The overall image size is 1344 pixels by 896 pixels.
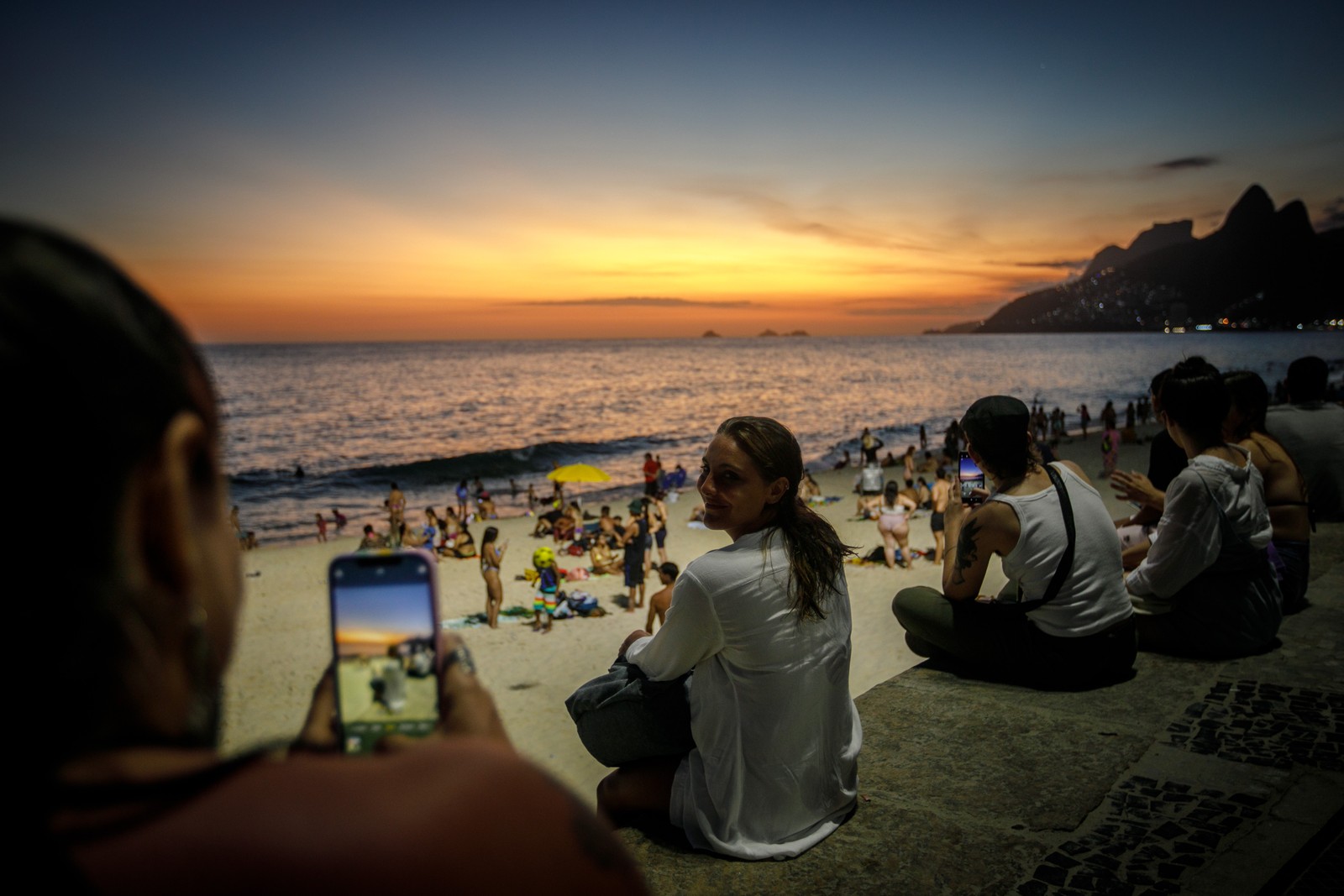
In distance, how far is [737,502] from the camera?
3068mm

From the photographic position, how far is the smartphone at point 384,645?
1.04 metres

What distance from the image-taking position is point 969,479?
4.27m

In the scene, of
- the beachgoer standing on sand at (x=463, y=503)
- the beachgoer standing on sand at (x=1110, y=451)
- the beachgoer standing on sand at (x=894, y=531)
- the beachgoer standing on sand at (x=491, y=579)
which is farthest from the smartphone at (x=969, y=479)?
the beachgoer standing on sand at (x=1110, y=451)

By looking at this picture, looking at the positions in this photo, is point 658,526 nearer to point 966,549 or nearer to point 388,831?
point 966,549

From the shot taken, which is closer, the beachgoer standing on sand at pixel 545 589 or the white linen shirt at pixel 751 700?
the white linen shirt at pixel 751 700

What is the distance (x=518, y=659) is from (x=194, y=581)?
10522 mm

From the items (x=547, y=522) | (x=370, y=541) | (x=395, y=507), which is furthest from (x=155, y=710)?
(x=395, y=507)

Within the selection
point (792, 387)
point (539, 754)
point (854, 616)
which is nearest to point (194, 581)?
point (539, 754)

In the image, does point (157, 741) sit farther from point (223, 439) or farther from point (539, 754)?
point (539, 754)

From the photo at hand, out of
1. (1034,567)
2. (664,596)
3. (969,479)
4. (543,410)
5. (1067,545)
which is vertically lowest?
(543,410)

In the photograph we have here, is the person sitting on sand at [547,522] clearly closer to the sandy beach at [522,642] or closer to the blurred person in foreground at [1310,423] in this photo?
the sandy beach at [522,642]

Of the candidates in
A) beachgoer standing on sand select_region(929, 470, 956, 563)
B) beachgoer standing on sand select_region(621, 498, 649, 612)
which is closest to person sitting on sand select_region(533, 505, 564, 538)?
beachgoer standing on sand select_region(621, 498, 649, 612)

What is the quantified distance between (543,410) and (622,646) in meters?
58.6

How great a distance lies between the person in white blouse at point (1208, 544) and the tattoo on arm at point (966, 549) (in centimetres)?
112
